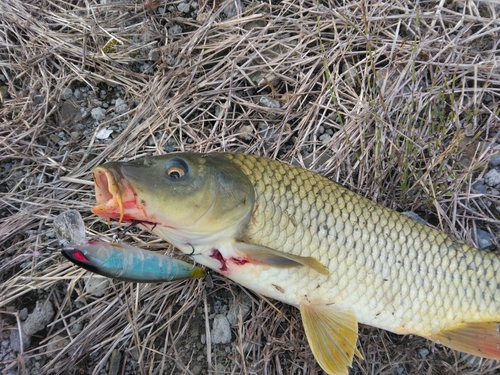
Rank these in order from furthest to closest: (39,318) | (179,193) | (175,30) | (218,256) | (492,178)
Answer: (175,30) < (492,178) < (39,318) < (218,256) < (179,193)

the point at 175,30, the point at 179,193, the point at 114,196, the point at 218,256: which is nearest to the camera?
the point at 114,196

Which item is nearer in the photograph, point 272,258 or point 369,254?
point 272,258

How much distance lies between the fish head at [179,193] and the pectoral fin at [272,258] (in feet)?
0.35

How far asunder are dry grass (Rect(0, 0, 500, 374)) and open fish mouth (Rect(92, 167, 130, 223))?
73 centimetres

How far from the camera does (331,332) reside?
199cm

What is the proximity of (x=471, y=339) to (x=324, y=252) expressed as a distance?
0.94 meters

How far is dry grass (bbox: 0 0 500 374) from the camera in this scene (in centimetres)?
221

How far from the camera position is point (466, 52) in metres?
2.62

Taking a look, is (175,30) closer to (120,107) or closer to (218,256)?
(120,107)

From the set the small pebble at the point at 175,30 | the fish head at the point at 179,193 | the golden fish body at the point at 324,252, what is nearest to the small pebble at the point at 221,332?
the golden fish body at the point at 324,252

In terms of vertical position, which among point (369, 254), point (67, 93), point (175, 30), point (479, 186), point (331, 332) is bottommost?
point (331, 332)

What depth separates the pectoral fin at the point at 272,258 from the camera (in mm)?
1767

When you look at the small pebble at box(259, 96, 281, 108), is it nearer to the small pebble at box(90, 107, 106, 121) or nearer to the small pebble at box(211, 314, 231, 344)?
the small pebble at box(90, 107, 106, 121)

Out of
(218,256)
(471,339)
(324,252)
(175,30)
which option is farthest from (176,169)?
(471,339)
